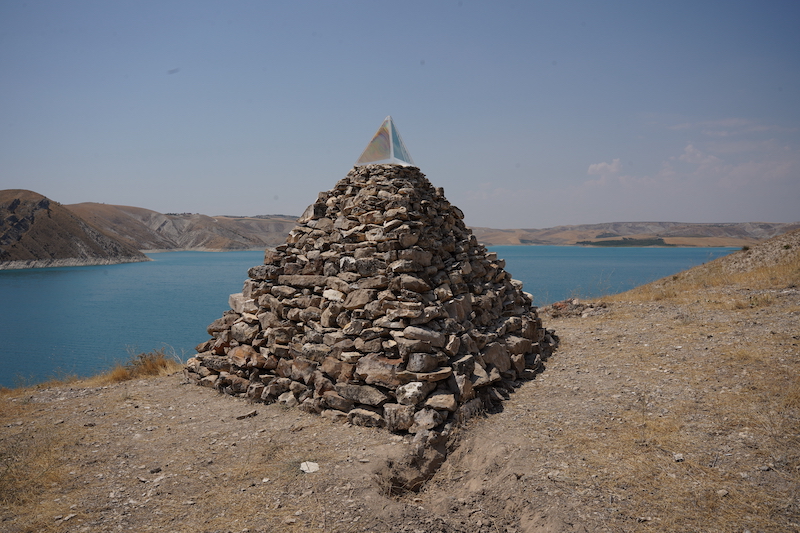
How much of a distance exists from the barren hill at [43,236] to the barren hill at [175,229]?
44.4m

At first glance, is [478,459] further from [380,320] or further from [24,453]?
A: [24,453]

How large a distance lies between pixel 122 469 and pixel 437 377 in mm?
4217

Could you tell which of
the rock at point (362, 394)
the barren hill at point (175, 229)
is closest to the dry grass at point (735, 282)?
the rock at point (362, 394)

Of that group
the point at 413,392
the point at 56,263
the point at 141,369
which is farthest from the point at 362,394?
the point at 56,263

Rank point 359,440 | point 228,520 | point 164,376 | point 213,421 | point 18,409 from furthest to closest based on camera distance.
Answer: point 164,376 < point 18,409 < point 213,421 < point 359,440 < point 228,520

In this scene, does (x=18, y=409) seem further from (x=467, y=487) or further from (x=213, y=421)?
(x=467, y=487)

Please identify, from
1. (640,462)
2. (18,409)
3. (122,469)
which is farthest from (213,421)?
(640,462)

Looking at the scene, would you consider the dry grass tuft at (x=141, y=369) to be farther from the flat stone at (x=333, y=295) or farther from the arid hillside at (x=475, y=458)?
the flat stone at (x=333, y=295)

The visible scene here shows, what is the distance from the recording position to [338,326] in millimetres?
7352

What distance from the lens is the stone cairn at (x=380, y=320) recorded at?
6480 millimetres

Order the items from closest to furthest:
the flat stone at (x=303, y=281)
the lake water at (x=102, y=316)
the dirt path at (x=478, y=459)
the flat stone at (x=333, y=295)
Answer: the dirt path at (x=478, y=459) → the flat stone at (x=333, y=295) → the flat stone at (x=303, y=281) → the lake water at (x=102, y=316)

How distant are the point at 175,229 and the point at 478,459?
174645 millimetres

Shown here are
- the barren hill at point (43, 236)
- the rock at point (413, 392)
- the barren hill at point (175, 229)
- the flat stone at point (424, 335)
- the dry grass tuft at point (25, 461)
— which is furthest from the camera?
the barren hill at point (175, 229)

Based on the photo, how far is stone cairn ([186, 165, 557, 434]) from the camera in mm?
6480
